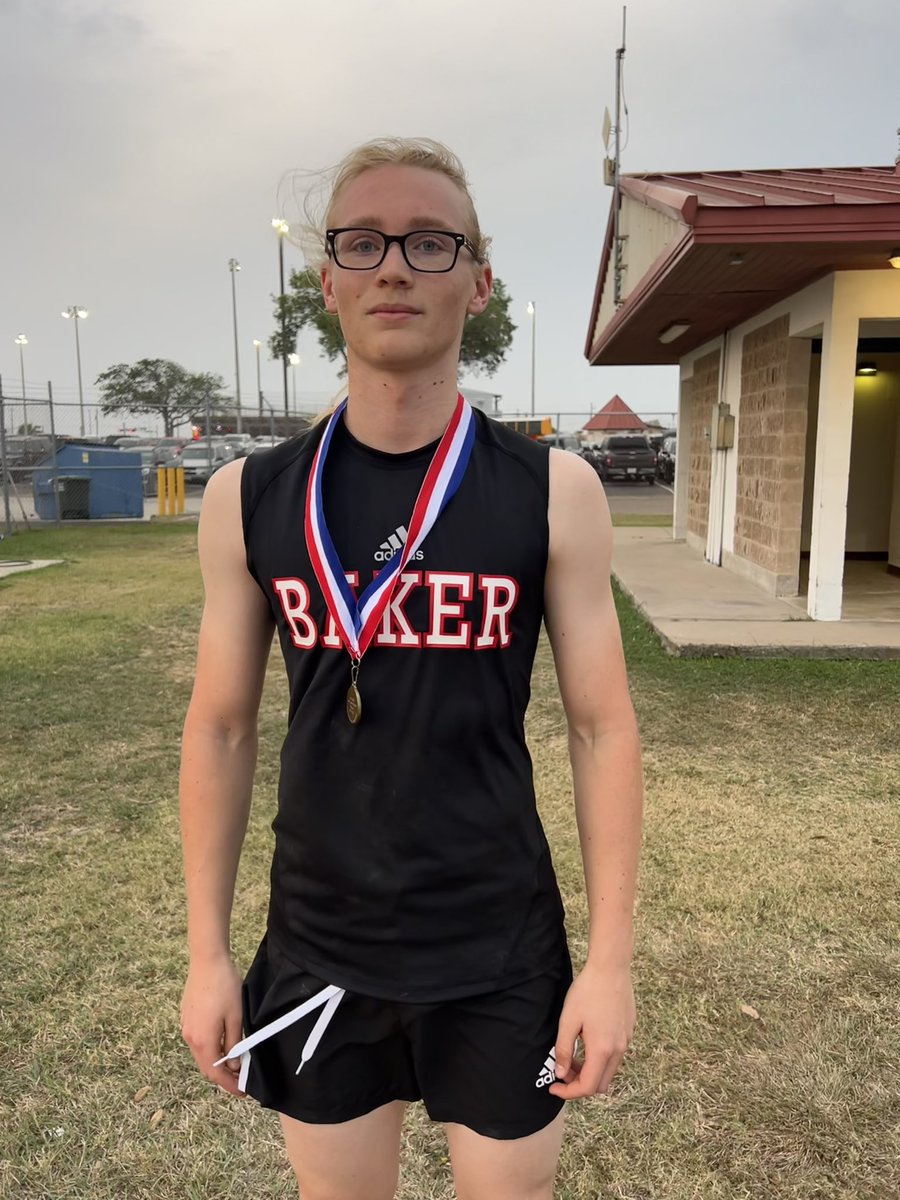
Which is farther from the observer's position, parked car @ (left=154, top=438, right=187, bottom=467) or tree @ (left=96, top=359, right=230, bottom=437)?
tree @ (left=96, top=359, right=230, bottom=437)

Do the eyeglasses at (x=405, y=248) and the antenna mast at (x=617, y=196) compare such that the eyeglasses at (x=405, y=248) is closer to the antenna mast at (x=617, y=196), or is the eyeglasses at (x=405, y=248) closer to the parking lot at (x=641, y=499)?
the antenna mast at (x=617, y=196)

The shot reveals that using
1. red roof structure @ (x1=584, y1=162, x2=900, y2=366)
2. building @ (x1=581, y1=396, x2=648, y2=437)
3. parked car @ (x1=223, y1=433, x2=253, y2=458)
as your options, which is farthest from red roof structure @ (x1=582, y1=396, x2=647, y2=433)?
red roof structure @ (x1=584, y1=162, x2=900, y2=366)

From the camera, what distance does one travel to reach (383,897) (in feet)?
4.46

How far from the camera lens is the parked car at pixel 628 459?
28750 mm

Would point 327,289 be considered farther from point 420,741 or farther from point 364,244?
point 420,741

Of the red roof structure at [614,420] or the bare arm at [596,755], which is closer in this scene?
the bare arm at [596,755]

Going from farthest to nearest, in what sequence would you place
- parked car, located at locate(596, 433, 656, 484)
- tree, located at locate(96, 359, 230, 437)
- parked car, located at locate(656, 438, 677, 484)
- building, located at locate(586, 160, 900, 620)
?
tree, located at locate(96, 359, 230, 437), parked car, located at locate(656, 438, 677, 484), parked car, located at locate(596, 433, 656, 484), building, located at locate(586, 160, 900, 620)

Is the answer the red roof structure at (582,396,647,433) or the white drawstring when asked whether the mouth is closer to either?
the white drawstring

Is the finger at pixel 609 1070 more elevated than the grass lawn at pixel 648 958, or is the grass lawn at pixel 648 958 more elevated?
the finger at pixel 609 1070

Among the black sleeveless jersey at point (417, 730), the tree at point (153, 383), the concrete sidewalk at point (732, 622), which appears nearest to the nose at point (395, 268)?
the black sleeveless jersey at point (417, 730)

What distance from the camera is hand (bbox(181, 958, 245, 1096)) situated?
1.45 m

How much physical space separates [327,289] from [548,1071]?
48.8 inches

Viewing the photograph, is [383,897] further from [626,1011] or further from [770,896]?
[770,896]

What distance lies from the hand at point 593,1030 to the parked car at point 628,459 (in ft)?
91.5
